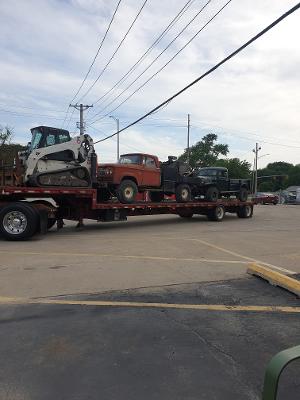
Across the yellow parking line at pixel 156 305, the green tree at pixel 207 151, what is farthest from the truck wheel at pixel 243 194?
the green tree at pixel 207 151

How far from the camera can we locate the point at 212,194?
2223 centimetres

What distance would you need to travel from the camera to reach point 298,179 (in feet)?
410

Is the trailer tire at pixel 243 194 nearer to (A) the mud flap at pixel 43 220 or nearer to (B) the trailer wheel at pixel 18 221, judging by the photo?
(A) the mud flap at pixel 43 220

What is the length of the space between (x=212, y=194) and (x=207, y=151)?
3312 inches

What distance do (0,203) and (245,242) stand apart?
7.77m

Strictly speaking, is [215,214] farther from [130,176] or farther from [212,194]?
[130,176]

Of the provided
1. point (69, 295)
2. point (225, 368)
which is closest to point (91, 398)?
point (225, 368)

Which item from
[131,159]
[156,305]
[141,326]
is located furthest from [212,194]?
[141,326]

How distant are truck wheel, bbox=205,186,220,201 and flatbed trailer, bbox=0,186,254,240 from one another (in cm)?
32

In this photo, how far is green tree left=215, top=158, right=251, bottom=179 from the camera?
106m

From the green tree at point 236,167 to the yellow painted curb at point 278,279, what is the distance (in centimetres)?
9757

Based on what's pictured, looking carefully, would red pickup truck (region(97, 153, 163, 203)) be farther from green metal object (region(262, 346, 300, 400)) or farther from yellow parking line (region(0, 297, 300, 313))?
green metal object (region(262, 346, 300, 400))

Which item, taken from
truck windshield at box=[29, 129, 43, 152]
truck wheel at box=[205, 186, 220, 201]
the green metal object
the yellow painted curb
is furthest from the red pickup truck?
the green metal object

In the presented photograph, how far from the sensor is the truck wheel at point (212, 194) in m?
22.1
